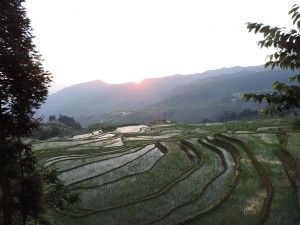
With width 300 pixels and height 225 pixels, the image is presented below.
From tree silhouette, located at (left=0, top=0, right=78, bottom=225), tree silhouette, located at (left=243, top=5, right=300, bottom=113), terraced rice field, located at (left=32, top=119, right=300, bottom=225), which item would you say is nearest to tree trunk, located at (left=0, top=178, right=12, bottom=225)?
tree silhouette, located at (left=0, top=0, right=78, bottom=225)

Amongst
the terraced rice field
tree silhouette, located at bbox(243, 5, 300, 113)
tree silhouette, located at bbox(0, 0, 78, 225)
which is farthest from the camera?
the terraced rice field

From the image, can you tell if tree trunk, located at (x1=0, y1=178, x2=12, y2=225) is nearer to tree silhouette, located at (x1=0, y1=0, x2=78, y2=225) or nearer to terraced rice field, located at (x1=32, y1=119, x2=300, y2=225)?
tree silhouette, located at (x1=0, y1=0, x2=78, y2=225)

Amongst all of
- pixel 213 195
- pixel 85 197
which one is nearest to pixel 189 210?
pixel 213 195

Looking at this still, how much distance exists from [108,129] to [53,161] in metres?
57.0

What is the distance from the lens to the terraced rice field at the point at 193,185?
20.4 meters

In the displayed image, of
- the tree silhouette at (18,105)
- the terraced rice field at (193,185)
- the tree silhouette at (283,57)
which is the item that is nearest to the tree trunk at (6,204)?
the tree silhouette at (18,105)

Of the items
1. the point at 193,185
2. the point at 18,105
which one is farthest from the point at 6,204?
the point at 193,185

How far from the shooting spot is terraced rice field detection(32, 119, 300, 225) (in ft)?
66.8

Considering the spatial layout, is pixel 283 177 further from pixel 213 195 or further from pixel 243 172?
pixel 213 195

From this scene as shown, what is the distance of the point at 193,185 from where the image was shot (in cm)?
2647

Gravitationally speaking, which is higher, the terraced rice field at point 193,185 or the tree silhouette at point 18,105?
the tree silhouette at point 18,105

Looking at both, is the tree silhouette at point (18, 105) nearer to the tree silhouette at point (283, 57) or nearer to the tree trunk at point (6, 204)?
the tree trunk at point (6, 204)

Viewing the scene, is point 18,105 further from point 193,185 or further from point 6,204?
point 193,185

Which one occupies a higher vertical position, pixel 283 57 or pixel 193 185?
pixel 283 57
